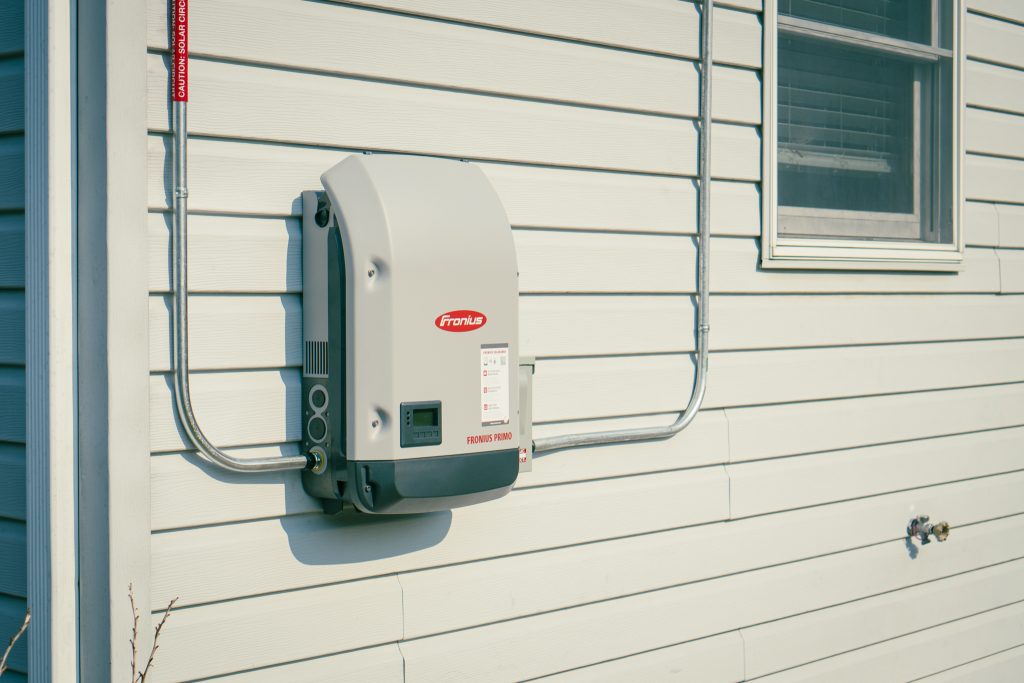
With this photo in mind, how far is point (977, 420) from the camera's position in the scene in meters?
3.97

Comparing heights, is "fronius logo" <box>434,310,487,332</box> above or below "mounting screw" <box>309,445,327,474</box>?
above

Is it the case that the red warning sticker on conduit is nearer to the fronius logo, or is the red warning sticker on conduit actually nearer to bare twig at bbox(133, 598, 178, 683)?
the fronius logo

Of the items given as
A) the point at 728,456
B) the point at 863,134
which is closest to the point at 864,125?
the point at 863,134

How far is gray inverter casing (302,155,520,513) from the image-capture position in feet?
7.29

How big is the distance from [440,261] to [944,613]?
2.68 metres

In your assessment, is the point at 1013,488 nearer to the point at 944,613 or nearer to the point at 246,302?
the point at 944,613

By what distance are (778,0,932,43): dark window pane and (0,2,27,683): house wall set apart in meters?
2.37

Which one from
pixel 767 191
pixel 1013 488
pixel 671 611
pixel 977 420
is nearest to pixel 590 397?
pixel 671 611

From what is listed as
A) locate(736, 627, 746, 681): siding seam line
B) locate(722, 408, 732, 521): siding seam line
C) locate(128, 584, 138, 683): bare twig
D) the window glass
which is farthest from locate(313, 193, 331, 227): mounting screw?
locate(736, 627, 746, 681): siding seam line

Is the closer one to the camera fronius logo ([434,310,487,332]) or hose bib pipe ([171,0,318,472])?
hose bib pipe ([171,0,318,472])

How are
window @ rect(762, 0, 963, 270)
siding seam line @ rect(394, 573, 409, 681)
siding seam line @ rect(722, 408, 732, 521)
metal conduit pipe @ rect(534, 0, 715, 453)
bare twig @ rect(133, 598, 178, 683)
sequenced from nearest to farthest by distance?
1. bare twig @ rect(133, 598, 178, 683)
2. siding seam line @ rect(394, 573, 409, 681)
3. metal conduit pipe @ rect(534, 0, 715, 453)
4. siding seam line @ rect(722, 408, 732, 521)
5. window @ rect(762, 0, 963, 270)

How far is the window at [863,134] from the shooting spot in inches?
135

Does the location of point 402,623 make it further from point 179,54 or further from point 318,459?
point 179,54

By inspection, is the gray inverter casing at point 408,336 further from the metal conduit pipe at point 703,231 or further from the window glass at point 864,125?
the window glass at point 864,125
